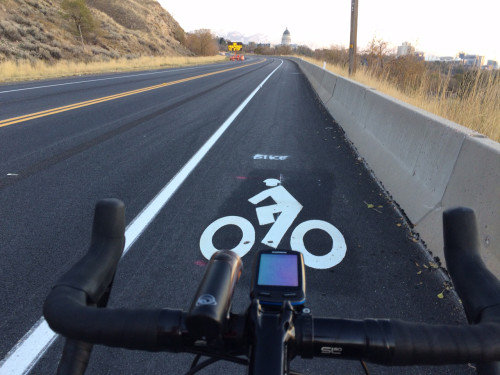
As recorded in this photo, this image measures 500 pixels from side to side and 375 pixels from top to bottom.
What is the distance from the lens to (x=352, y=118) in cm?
864

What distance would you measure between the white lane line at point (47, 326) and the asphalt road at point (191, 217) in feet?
0.06

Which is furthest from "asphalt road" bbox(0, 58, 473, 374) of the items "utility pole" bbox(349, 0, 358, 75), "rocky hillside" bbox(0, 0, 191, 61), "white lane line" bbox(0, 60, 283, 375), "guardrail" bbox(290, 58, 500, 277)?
"rocky hillside" bbox(0, 0, 191, 61)

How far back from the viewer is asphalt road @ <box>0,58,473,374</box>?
2969 millimetres

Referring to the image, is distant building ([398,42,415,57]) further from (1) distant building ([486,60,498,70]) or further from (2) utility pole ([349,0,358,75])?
(1) distant building ([486,60,498,70])

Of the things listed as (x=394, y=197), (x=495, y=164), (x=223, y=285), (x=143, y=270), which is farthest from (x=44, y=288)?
(x=394, y=197)

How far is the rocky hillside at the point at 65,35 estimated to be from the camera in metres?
34.3

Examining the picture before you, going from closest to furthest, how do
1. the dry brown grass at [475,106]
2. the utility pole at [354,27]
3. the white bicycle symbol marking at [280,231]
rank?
the white bicycle symbol marking at [280,231]
the dry brown grass at [475,106]
the utility pole at [354,27]

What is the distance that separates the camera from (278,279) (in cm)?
115

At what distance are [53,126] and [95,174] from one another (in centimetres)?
411

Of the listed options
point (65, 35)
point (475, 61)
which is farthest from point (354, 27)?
point (65, 35)

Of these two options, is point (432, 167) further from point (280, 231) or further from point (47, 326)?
point (47, 326)

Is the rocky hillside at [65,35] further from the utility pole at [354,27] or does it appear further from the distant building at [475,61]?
the distant building at [475,61]

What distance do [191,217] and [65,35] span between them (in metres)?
47.5

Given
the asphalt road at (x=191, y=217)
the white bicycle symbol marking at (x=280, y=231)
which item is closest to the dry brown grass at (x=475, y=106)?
the asphalt road at (x=191, y=217)
